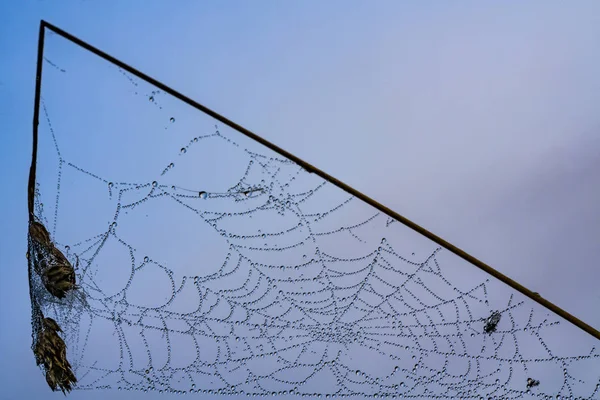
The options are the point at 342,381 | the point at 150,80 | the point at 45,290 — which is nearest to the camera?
the point at 150,80

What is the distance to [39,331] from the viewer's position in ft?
7.87

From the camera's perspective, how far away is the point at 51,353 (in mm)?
2387

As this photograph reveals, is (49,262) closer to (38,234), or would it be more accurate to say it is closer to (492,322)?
(38,234)

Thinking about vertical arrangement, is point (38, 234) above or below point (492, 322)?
above

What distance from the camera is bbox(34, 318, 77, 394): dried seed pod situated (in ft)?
7.82

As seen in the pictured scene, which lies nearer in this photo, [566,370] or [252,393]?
[566,370]

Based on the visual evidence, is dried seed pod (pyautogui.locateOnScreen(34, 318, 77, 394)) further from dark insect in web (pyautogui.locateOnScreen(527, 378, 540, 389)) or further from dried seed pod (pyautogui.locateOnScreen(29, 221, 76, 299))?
dark insect in web (pyautogui.locateOnScreen(527, 378, 540, 389))

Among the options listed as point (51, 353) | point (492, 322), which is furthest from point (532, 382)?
point (51, 353)

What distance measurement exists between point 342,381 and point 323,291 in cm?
46

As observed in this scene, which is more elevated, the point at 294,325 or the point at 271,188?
the point at 271,188

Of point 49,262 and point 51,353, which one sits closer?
point 49,262

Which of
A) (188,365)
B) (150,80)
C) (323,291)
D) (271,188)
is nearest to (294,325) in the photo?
(323,291)

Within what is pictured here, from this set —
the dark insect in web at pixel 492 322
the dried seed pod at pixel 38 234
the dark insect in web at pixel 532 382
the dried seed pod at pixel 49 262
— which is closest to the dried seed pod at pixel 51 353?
the dried seed pod at pixel 49 262

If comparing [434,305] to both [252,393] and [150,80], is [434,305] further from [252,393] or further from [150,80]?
[150,80]
